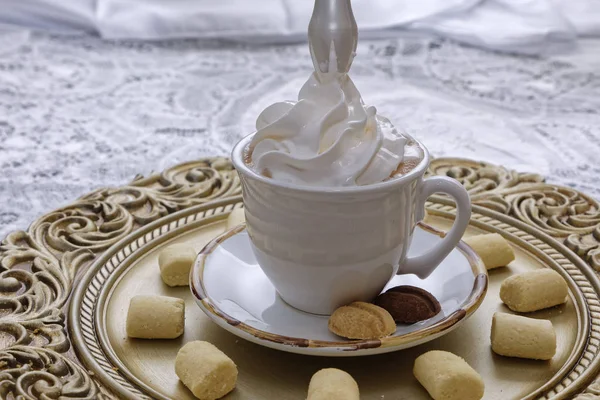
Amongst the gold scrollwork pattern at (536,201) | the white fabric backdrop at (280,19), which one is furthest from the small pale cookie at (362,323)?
the white fabric backdrop at (280,19)

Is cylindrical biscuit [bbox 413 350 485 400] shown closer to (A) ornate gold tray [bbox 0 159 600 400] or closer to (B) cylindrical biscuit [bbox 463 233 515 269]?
(A) ornate gold tray [bbox 0 159 600 400]

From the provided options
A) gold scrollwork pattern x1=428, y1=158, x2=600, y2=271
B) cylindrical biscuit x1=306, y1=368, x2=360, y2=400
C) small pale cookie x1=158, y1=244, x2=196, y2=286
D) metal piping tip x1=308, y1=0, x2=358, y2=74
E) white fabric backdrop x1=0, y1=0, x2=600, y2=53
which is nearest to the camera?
cylindrical biscuit x1=306, y1=368, x2=360, y2=400

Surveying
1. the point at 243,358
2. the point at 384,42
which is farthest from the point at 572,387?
the point at 384,42

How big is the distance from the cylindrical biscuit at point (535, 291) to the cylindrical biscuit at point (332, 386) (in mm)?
276

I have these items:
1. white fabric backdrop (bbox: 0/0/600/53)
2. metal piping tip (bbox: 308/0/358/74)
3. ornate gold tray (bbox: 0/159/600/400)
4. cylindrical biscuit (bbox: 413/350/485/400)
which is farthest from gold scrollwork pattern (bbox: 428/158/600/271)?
white fabric backdrop (bbox: 0/0/600/53)

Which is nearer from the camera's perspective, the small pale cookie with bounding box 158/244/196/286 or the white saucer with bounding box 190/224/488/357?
the white saucer with bounding box 190/224/488/357

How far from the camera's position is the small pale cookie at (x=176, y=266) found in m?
1.00

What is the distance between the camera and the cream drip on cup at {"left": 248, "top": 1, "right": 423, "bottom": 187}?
0.82m

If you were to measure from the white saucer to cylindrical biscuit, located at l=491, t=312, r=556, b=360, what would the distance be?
0.04m

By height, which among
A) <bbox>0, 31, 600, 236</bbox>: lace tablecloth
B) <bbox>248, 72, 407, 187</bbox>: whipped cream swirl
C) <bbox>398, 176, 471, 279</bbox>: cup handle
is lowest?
<bbox>0, 31, 600, 236</bbox>: lace tablecloth

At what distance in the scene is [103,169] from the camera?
6.16 ft

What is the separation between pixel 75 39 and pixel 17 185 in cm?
127

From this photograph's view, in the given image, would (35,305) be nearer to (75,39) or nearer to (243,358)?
(243,358)

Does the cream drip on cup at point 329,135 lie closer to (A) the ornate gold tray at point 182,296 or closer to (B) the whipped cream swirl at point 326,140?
(B) the whipped cream swirl at point 326,140
